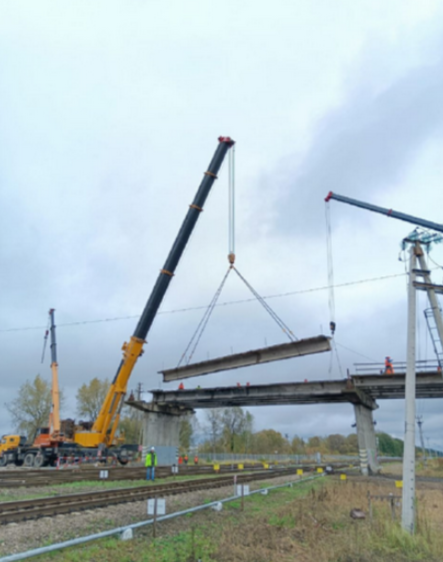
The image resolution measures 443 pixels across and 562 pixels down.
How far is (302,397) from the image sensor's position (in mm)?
37062

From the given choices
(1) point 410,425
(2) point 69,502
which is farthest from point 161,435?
(1) point 410,425

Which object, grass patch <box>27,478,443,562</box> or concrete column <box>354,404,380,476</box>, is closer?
grass patch <box>27,478,443,562</box>

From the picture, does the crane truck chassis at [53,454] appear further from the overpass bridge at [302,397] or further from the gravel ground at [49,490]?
the gravel ground at [49,490]

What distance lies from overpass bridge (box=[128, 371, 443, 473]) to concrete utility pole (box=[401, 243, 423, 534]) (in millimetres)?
20232

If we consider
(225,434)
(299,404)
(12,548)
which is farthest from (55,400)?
(225,434)

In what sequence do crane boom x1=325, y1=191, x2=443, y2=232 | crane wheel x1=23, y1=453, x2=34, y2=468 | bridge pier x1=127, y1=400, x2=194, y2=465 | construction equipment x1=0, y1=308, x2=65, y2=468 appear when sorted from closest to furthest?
crane boom x1=325, y1=191, x2=443, y2=232
construction equipment x1=0, y1=308, x2=65, y2=468
crane wheel x1=23, y1=453, x2=34, y2=468
bridge pier x1=127, y1=400, x2=194, y2=465

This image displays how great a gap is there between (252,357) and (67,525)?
74.2ft

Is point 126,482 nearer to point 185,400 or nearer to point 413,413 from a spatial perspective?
point 413,413

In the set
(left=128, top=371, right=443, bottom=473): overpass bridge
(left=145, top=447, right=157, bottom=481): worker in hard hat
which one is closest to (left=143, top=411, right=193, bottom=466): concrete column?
(left=128, top=371, right=443, bottom=473): overpass bridge

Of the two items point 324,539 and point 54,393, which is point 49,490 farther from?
point 54,393

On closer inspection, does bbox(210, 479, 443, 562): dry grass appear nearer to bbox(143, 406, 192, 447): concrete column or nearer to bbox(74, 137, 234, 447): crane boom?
bbox(74, 137, 234, 447): crane boom

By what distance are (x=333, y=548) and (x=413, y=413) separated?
391cm

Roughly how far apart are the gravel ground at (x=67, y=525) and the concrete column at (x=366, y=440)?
22.2m

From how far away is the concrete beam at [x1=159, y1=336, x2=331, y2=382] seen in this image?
27.7 meters
